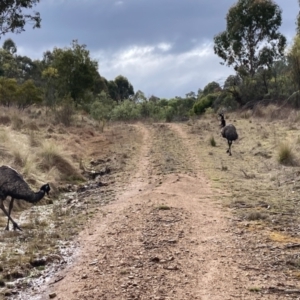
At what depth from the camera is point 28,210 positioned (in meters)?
10.8

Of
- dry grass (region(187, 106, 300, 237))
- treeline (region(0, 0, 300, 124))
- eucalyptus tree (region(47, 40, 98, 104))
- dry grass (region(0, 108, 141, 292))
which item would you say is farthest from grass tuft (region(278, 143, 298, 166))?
eucalyptus tree (region(47, 40, 98, 104))

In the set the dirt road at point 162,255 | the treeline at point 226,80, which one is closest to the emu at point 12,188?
the dirt road at point 162,255

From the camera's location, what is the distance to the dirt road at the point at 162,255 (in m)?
5.57

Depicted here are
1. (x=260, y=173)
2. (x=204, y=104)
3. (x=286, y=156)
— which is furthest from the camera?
(x=204, y=104)

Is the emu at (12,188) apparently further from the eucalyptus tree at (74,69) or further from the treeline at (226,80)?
the eucalyptus tree at (74,69)

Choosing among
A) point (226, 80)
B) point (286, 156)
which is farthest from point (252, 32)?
point (286, 156)

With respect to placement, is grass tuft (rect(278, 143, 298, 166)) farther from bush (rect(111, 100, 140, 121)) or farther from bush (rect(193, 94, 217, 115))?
bush (rect(193, 94, 217, 115))

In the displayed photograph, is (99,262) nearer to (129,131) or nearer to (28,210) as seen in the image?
(28,210)

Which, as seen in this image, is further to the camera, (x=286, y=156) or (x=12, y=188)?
(x=286, y=156)

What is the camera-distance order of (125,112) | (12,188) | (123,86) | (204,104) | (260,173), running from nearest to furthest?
(12,188) < (260,173) < (125,112) < (204,104) < (123,86)

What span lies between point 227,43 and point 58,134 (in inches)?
1112

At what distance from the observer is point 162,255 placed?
22.2ft

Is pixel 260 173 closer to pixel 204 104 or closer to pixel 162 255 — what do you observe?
pixel 162 255

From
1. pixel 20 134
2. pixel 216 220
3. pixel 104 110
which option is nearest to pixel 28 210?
pixel 216 220
